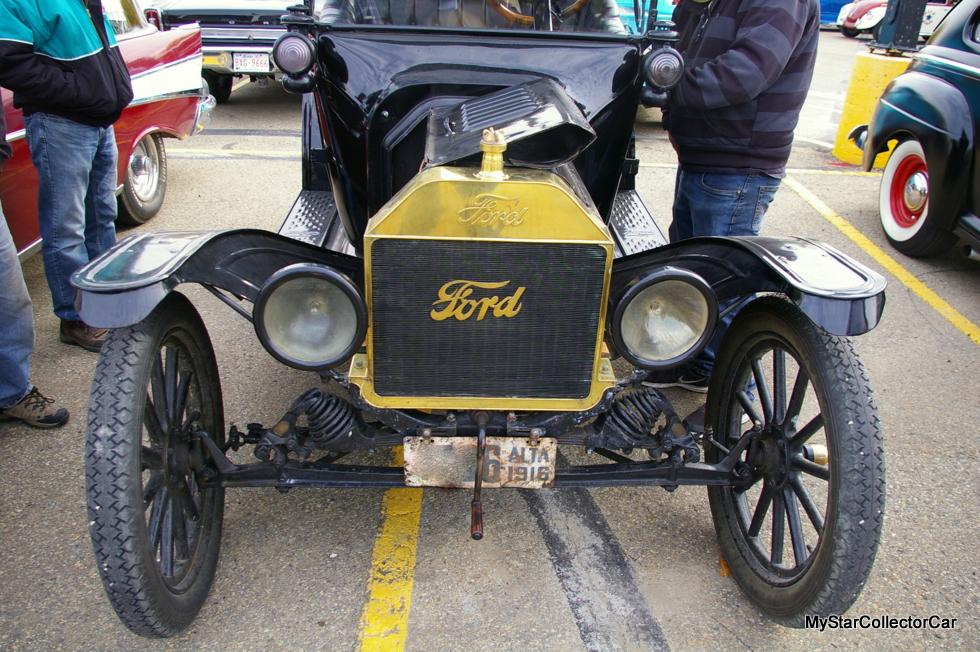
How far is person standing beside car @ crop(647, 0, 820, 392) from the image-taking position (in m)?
2.81

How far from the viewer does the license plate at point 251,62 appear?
310 inches

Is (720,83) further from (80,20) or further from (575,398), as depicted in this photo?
(80,20)

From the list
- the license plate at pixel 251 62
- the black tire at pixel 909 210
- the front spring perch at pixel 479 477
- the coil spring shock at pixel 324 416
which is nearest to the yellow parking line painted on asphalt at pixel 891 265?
the black tire at pixel 909 210

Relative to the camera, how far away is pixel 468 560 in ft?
8.20

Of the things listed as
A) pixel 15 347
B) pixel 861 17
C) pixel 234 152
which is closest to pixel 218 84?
pixel 234 152

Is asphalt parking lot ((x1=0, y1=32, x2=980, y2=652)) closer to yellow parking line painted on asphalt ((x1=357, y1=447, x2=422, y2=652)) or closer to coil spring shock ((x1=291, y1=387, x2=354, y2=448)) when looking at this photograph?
yellow parking line painted on asphalt ((x1=357, y1=447, x2=422, y2=652))

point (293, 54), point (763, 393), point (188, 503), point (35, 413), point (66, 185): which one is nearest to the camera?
point (188, 503)

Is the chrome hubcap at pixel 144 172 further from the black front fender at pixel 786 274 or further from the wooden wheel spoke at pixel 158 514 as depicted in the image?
the black front fender at pixel 786 274

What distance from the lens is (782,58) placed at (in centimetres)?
281

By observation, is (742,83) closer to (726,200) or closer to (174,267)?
(726,200)

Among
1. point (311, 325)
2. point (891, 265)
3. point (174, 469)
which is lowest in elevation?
point (891, 265)

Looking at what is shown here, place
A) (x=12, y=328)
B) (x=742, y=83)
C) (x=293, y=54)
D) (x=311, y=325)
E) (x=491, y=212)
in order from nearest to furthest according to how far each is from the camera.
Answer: (x=491, y=212)
(x=311, y=325)
(x=293, y=54)
(x=742, y=83)
(x=12, y=328)

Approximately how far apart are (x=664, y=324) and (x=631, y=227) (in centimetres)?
131

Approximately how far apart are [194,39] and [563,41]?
3671mm
